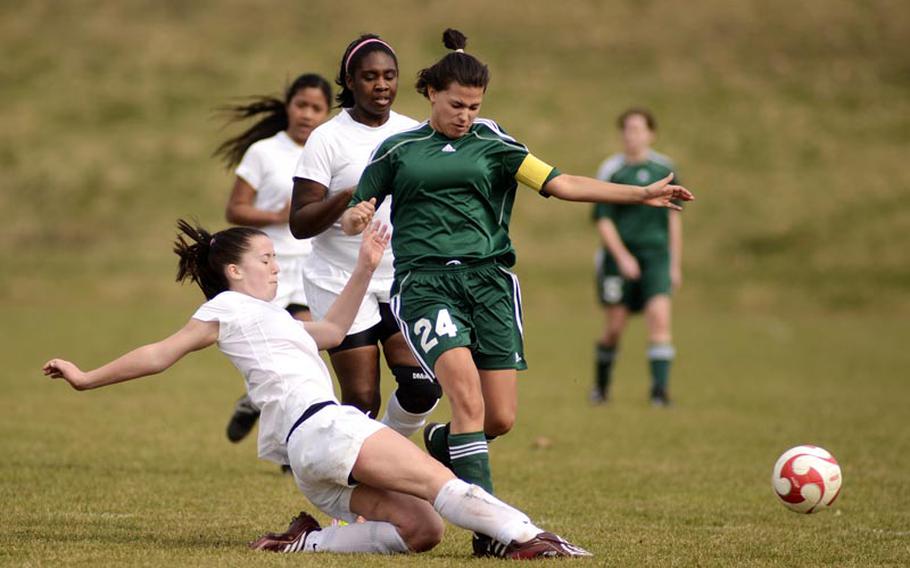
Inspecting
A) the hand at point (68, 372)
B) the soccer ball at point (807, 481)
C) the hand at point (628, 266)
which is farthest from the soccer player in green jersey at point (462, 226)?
the hand at point (628, 266)

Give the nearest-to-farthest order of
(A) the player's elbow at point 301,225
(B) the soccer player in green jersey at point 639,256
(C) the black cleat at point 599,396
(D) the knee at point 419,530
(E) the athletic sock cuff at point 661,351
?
(D) the knee at point 419,530
(A) the player's elbow at point 301,225
(E) the athletic sock cuff at point 661,351
(B) the soccer player in green jersey at point 639,256
(C) the black cleat at point 599,396

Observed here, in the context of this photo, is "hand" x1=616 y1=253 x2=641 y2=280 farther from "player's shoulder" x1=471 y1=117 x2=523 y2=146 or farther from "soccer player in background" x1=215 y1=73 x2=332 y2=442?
"player's shoulder" x1=471 y1=117 x2=523 y2=146

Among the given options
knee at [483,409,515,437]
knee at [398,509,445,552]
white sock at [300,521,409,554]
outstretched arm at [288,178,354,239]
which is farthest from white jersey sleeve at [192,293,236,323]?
knee at [483,409,515,437]

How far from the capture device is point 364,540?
568cm

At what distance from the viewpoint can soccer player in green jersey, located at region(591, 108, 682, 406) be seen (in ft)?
41.9

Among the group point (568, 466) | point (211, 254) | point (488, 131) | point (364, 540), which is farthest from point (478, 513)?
point (568, 466)

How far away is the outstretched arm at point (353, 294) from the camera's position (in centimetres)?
604

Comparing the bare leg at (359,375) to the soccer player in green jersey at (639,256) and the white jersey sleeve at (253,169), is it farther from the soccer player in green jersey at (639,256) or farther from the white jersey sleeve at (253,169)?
the soccer player in green jersey at (639,256)

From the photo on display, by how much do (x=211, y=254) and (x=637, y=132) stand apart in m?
7.48

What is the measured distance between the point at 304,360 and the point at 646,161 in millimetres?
7741

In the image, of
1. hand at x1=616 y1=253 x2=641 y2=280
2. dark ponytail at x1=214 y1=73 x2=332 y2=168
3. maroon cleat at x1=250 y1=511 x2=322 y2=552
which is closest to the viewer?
maroon cleat at x1=250 y1=511 x2=322 y2=552

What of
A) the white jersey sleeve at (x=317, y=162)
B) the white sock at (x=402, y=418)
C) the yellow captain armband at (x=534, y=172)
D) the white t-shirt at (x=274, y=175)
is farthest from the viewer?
the white t-shirt at (x=274, y=175)

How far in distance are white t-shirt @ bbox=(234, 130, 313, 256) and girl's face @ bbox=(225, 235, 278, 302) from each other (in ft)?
10.4

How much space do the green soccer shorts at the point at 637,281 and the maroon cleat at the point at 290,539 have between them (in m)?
7.47
